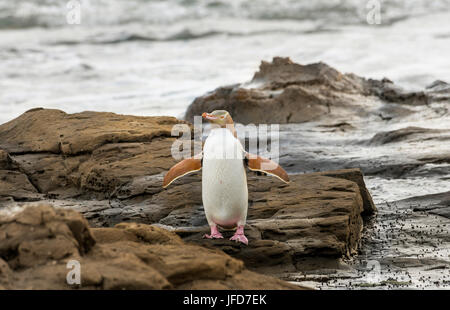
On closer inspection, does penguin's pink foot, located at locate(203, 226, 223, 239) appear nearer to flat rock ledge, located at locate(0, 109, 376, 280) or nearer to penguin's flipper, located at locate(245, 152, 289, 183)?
flat rock ledge, located at locate(0, 109, 376, 280)

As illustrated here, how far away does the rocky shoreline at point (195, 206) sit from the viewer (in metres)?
4.81

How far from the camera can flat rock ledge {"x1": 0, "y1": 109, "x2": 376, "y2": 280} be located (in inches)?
262

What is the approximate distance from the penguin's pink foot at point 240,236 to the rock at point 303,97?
634 centimetres

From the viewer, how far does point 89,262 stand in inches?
184

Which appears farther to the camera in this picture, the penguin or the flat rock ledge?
the flat rock ledge

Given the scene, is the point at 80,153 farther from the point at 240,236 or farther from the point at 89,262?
the point at 89,262

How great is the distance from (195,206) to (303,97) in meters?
6.02

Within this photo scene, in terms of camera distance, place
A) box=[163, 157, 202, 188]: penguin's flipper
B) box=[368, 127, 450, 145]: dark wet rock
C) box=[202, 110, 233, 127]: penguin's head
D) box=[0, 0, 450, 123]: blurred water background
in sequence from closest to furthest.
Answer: box=[202, 110, 233, 127]: penguin's head < box=[163, 157, 202, 188]: penguin's flipper < box=[368, 127, 450, 145]: dark wet rock < box=[0, 0, 450, 123]: blurred water background

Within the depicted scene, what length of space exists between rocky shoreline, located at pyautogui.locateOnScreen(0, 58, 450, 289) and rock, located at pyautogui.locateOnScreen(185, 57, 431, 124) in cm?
67

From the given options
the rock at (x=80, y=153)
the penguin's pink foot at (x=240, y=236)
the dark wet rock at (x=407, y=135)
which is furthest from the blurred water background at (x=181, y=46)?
the penguin's pink foot at (x=240, y=236)

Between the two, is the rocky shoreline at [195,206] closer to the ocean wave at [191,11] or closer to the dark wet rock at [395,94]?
the dark wet rock at [395,94]

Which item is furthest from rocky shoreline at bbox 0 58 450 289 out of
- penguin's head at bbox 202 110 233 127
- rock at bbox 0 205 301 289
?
penguin's head at bbox 202 110 233 127

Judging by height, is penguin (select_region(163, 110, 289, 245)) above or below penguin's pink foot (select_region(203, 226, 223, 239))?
above
